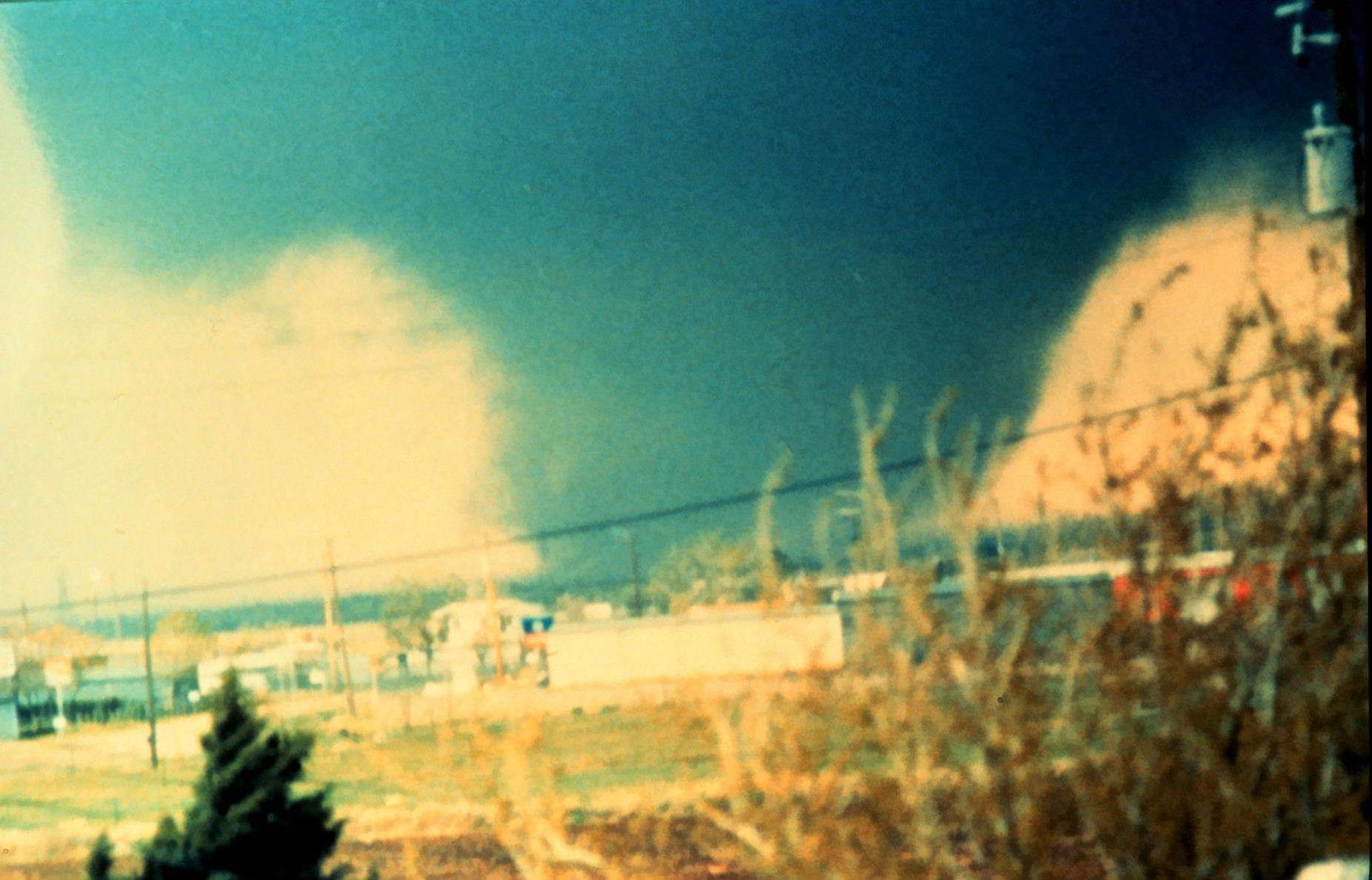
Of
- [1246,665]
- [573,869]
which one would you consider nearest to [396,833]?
[573,869]

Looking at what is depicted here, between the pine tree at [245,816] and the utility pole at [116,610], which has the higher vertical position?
the utility pole at [116,610]

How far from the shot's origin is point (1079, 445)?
4.10 m

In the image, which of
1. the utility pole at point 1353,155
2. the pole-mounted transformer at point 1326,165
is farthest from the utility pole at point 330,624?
the pole-mounted transformer at point 1326,165

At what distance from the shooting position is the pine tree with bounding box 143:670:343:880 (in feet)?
16.0

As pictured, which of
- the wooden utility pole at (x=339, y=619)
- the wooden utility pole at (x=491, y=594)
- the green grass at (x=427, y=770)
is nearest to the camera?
the green grass at (x=427, y=770)

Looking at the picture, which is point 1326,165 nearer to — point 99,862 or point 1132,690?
point 1132,690

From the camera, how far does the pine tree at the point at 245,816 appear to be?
4.88 meters

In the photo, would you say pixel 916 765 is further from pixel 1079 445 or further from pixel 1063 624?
pixel 1079 445

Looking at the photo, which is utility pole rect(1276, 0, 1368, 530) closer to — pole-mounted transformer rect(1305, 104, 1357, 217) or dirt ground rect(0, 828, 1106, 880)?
pole-mounted transformer rect(1305, 104, 1357, 217)

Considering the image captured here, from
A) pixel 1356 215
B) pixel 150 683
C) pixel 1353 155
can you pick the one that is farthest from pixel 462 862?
pixel 1353 155

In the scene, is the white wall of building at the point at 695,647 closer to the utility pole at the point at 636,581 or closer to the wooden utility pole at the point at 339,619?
the utility pole at the point at 636,581

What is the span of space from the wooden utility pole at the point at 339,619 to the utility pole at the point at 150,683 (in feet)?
3.26

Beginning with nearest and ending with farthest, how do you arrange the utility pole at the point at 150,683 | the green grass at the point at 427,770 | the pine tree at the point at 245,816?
the green grass at the point at 427,770 < the pine tree at the point at 245,816 < the utility pole at the point at 150,683

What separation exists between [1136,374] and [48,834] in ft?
24.1
